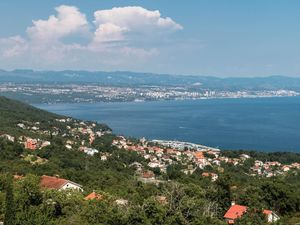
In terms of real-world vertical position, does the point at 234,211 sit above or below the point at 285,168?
above

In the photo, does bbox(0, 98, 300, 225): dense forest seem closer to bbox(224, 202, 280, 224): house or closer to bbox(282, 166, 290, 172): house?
bbox(224, 202, 280, 224): house

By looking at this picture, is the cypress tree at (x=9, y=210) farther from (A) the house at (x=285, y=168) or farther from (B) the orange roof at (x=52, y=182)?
(A) the house at (x=285, y=168)

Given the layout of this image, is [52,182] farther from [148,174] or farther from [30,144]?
[30,144]

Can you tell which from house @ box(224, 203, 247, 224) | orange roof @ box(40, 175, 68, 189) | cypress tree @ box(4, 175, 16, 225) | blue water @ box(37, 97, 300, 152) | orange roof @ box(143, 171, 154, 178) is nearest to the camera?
cypress tree @ box(4, 175, 16, 225)

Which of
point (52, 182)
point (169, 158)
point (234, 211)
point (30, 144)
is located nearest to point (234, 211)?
point (234, 211)

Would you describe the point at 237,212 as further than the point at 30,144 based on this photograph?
No

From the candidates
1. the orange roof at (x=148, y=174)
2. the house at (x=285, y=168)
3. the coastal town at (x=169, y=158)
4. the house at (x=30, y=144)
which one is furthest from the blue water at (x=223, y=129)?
the house at (x=30, y=144)

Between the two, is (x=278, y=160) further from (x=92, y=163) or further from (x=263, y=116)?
(x=263, y=116)

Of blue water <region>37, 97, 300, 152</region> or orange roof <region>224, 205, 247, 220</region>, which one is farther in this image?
blue water <region>37, 97, 300, 152</region>

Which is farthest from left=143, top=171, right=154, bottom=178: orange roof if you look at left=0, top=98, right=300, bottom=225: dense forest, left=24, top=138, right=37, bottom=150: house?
left=24, top=138, right=37, bottom=150: house

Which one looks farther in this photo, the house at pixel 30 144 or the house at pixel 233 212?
the house at pixel 30 144

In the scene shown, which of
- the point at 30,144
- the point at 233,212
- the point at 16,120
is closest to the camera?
the point at 233,212
